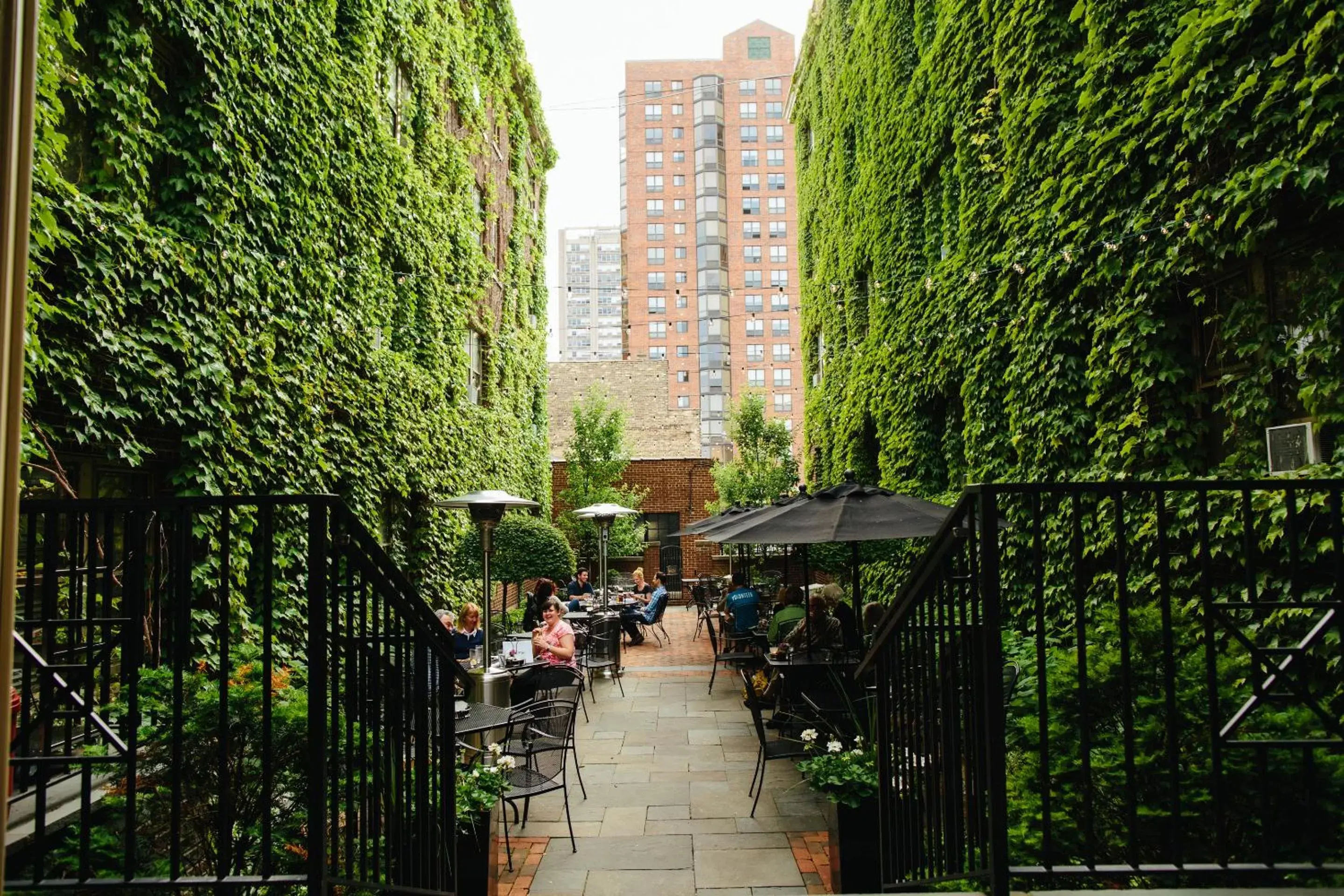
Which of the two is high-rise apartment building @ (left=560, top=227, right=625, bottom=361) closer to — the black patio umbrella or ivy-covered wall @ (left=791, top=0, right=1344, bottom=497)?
ivy-covered wall @ (left=791, top=0, right=1344, bottom=497)

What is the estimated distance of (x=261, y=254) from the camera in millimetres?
6898

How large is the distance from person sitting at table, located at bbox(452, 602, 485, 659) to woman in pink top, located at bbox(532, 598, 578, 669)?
65 centimetres

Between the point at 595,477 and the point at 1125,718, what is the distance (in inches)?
864

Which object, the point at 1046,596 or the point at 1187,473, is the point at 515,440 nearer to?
the point at 1046,596

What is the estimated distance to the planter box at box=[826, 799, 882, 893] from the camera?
4.12 meters

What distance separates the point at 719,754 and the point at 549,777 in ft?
8.15

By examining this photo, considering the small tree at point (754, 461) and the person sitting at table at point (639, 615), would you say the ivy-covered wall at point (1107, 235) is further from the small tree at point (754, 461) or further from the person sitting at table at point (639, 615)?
the small tree at point (754, 461)

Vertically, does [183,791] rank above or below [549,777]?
above

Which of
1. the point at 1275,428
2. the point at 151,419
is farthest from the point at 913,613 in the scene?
the point at 151,419

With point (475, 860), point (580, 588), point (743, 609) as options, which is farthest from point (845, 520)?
point (580, 588)

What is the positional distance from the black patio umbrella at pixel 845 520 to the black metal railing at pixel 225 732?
139 inches

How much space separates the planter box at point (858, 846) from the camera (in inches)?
162

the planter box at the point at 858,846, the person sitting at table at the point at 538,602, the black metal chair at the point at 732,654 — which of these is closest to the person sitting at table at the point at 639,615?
the black metal chair at the point at 732,654

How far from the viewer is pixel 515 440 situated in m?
17.6
